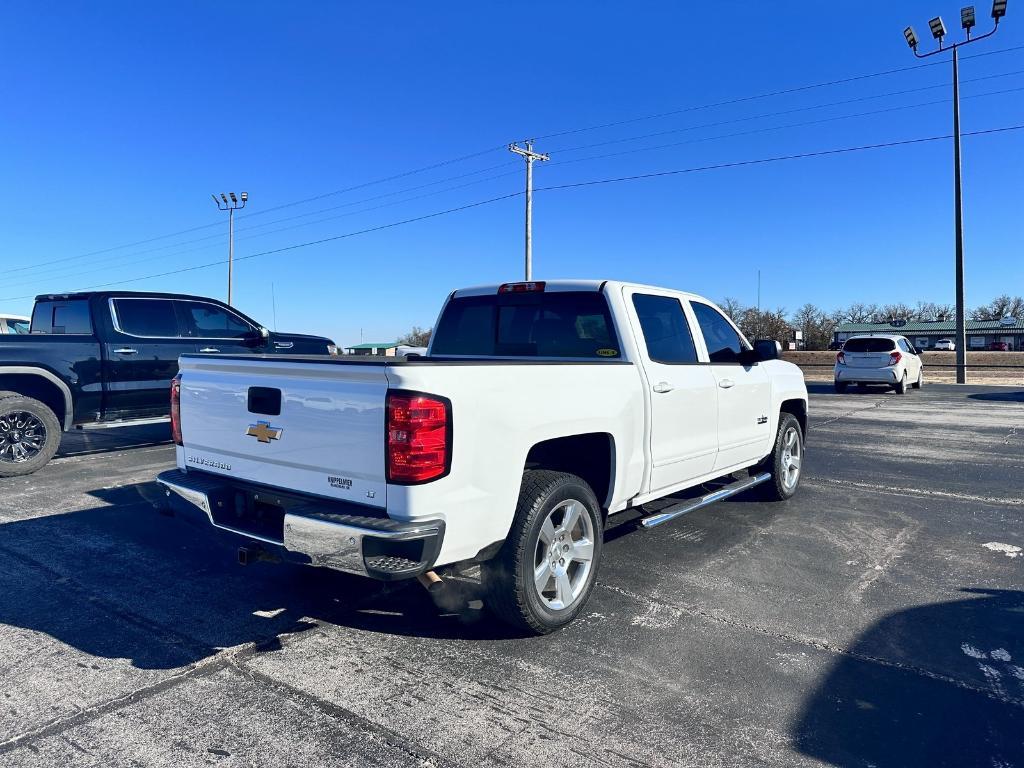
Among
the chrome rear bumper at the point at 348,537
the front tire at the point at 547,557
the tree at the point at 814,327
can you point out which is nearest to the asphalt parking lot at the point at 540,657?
the front tire at the point at 547,557

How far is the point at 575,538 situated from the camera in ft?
12.5

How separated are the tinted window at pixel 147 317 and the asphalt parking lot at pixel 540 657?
3365 mm

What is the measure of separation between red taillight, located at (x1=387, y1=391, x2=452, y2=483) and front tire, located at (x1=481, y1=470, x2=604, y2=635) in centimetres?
65

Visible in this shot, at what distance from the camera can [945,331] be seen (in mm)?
101062

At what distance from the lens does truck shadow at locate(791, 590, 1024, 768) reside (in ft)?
8.41

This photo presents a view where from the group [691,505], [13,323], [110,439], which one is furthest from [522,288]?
[13,323]

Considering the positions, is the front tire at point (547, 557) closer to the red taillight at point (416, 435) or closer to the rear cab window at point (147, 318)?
the red taillight at point (416, 435)

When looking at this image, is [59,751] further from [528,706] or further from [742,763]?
[742,763]

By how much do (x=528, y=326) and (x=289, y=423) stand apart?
82.8 inches

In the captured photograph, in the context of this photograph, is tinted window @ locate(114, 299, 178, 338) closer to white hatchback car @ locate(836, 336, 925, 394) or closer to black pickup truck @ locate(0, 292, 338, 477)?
black pickup truck @ locate(0, 292, 338, 477)

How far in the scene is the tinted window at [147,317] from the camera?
843cm

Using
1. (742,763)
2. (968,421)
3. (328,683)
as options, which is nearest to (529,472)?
(328,683)

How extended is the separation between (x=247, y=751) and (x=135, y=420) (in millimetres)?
6981

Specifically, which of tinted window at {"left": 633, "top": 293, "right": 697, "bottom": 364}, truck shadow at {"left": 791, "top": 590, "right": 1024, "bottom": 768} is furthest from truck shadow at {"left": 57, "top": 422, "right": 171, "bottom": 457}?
truck shadow at {"left": 791, "top": 590, "right": 1024, "bottom": 768}
